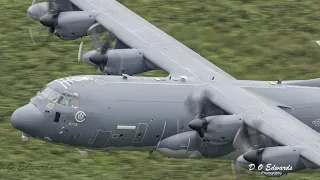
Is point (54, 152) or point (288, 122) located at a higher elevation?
point (288, 122)

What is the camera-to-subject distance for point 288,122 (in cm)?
3541

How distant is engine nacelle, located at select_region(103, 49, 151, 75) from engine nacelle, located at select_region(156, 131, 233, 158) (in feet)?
18.0

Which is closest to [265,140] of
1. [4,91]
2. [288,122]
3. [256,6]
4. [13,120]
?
[288,122]

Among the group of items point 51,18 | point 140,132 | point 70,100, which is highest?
point 51,18

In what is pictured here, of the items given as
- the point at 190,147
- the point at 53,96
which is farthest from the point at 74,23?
the point at 190,147

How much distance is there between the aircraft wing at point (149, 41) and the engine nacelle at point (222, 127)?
4.68 meters

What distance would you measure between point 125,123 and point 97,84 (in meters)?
1.97

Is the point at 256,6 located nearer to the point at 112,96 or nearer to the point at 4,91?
the point at 4,91

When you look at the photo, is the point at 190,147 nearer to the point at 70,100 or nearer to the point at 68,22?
the point at 70,100

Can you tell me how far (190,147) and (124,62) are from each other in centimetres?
638

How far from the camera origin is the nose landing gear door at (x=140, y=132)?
36031 mm

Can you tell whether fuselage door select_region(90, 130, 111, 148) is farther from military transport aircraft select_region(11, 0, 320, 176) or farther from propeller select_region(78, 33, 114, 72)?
propeller select_region(78, 33, 114, 72)

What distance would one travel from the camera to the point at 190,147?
3647 centimetres

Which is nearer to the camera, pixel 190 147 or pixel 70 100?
pixel 70 100
